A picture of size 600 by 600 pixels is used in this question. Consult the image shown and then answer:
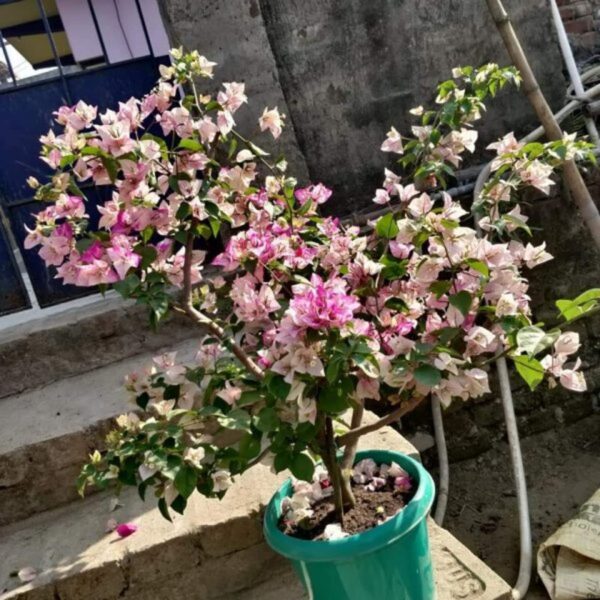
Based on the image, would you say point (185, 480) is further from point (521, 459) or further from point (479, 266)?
point (521, 459)

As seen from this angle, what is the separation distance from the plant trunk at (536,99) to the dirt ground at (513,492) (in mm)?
1144

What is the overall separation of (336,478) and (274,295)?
Answer: 1.63 feet

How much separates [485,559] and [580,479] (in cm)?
68

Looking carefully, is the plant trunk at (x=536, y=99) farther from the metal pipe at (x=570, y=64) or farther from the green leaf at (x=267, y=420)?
the green leaf at (x=267, y=420)

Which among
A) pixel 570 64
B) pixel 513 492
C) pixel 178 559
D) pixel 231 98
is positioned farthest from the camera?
pixel 570 64

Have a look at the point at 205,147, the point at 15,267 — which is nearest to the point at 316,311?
the point at 205,147

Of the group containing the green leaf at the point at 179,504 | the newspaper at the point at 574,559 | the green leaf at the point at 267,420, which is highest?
the green leaf at the point at 267,420

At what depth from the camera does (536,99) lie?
7.80 ft

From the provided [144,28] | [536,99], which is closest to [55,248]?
[536,99]

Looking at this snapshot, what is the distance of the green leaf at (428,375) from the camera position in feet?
4.02

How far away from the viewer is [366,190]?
3045mm

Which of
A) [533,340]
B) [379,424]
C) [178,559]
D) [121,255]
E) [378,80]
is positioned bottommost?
[178,559]

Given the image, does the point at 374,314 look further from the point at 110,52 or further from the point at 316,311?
the point at 110,52

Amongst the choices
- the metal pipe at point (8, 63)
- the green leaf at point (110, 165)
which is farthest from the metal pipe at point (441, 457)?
the metal pipe at point (8, 63)
